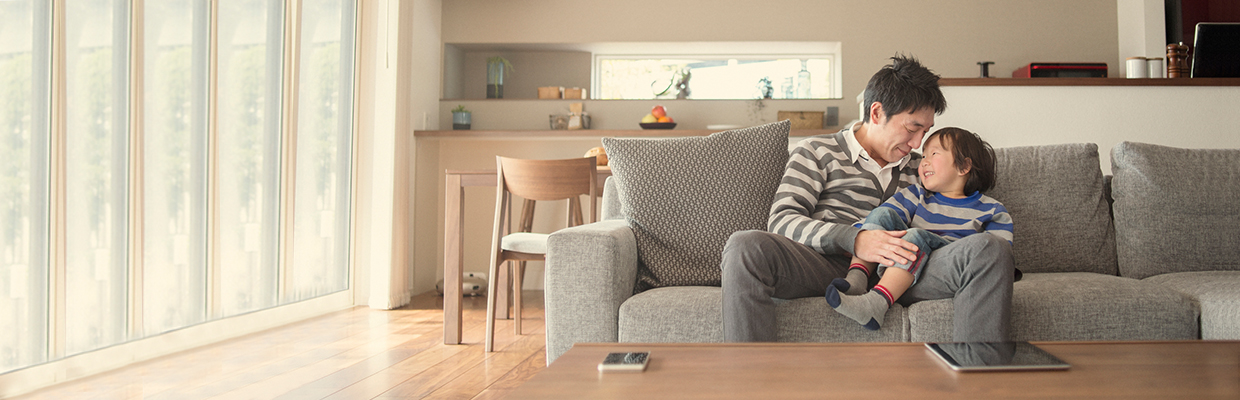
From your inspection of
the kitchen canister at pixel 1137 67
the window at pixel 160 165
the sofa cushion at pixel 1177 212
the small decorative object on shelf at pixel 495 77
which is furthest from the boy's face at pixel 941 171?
the small decorative object on shelf at pixel 495 77

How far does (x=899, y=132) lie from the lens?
1.78 metres

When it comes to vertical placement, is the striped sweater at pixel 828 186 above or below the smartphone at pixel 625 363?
above

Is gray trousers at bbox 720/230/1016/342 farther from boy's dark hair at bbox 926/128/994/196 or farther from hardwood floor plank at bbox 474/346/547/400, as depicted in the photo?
hardwood floor plank at bbox 474/346/547/400

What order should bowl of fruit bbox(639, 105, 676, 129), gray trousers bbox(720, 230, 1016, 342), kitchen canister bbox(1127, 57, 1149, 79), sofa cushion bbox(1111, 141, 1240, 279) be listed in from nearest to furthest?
gray trousers bbox(720, 230, 1016, 342) → sofa cushion bbox(1111, 141, 1240, 279) → kitchen canister bbox(1127, 57, 1149, 79) → bowl of fruit bbox(639, 105, 676, 129)

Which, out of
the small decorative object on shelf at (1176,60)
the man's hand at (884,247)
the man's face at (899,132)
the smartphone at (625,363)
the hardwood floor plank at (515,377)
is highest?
the small decorative object on shelf at (1176,60)

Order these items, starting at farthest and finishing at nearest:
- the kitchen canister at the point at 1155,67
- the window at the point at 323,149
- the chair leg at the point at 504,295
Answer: the kitchen canister at the point at 1155,67
the window at the point at 323,149
the chair leg at the point at 504,295

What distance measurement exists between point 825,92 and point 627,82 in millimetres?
1338

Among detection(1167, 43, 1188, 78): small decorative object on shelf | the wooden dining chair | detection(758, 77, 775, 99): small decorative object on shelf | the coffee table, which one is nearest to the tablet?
the coffee table

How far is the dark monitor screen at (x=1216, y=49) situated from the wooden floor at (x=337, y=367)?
10.9 feet

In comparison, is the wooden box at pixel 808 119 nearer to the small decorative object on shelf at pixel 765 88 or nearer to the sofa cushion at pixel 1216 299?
the small decorative object on shelf at pixel 765 88

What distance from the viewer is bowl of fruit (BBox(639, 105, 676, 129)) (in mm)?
4496

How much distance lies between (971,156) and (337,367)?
1942mm

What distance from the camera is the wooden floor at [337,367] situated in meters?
2.03

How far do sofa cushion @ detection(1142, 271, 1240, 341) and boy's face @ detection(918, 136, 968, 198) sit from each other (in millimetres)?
506
